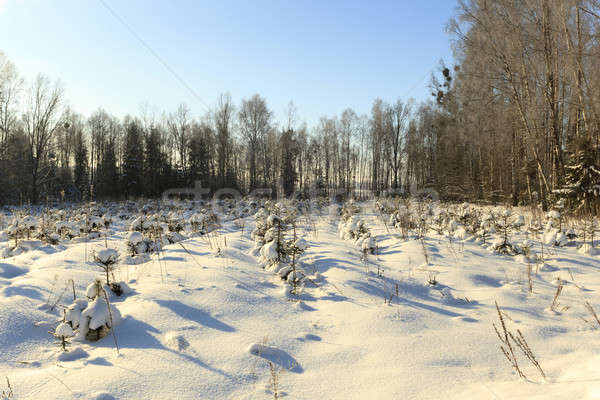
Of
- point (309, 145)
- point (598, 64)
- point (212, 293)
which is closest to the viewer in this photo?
point (212, 293)

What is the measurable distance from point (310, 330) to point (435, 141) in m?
32.8

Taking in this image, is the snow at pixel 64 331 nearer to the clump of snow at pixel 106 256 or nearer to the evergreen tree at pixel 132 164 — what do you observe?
the clump of snow at pixel 106 256

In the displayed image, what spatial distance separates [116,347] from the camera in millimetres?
2271

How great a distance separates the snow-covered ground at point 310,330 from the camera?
6.10ft

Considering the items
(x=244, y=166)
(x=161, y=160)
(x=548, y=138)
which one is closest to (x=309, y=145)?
(x=244, y=166)

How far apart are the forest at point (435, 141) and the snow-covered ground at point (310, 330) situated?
6.36 metres

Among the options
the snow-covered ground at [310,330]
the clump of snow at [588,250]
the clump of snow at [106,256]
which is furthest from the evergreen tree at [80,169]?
the clump of snow at [588,250]

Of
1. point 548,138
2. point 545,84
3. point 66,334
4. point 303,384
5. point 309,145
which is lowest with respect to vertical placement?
point 303,384

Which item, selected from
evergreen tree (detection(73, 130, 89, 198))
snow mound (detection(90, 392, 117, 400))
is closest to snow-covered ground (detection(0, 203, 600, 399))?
snow mound (detection(90, 392, 117, 400))

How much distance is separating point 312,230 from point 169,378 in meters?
5.88

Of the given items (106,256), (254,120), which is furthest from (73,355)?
(254,120)

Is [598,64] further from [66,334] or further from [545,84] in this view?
[66,334]

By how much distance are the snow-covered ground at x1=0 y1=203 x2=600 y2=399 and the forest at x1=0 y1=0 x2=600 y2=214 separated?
636 centimetres

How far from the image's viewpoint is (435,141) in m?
31.4
